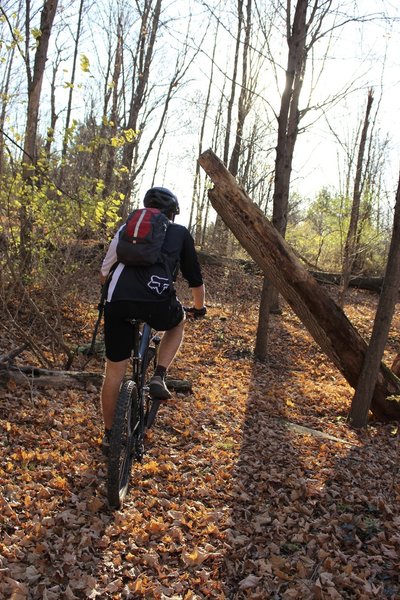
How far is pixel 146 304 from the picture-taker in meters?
3.21

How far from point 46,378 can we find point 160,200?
9.86 ft

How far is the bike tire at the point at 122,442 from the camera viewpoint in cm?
308

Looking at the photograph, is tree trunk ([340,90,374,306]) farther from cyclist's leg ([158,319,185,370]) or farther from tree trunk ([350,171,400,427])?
cyclist's leg ([158,319,185,370])

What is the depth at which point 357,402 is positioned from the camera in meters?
5.72

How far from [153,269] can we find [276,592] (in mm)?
2144

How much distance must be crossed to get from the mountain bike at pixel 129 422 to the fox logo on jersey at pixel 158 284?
0.28 m

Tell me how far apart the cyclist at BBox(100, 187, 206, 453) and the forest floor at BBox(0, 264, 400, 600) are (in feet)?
2.14

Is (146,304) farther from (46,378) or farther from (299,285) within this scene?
(299,285)

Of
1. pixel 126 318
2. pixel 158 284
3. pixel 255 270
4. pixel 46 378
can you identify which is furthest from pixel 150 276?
pixel 255 270

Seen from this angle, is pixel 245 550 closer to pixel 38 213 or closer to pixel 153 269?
pixel 153 269

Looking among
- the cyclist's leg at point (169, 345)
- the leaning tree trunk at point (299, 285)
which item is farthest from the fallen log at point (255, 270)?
the cyclist's leg at point (169, 345)

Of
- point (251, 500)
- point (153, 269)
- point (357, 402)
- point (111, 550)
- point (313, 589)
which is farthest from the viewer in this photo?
point (357, 402)

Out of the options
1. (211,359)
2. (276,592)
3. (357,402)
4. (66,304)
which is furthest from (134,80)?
(276,592)

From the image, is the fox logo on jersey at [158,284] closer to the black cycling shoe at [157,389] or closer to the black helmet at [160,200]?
the black helmet at [160,200]
